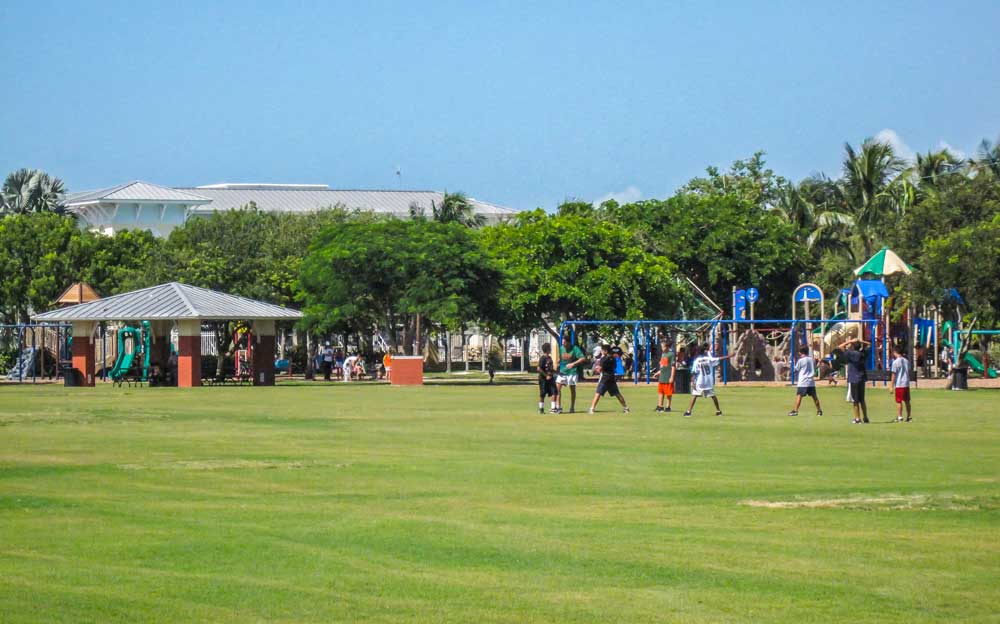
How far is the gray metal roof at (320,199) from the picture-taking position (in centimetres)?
12925

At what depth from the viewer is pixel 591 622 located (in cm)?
934

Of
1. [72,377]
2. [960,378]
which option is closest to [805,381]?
[960,378]

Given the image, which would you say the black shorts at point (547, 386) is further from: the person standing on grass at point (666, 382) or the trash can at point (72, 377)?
the trash can at point (72, 377)

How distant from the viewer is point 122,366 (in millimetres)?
55844

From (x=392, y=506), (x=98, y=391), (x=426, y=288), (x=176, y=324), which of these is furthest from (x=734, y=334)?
(x=392, y=506)

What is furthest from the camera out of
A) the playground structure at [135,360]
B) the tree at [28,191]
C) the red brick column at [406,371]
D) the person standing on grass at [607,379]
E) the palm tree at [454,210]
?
the tree at [28,191]

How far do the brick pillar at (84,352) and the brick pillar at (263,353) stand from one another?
6.35m

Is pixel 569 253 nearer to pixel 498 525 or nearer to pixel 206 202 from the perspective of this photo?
pixel 498 525

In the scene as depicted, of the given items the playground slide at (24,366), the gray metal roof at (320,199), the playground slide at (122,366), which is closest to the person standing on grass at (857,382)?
the playground slide at (122,366)

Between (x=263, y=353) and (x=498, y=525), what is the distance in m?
42.3

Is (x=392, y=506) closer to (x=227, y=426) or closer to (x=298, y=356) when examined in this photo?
(x=227, y=426)

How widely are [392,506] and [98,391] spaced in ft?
114

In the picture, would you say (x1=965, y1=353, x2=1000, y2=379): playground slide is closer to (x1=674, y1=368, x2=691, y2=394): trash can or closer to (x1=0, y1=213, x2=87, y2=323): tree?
(x1=674, y1=368, x2=691, y2=394): trash can

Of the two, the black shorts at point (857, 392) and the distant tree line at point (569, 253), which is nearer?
the black shorts at point (857, 392)
